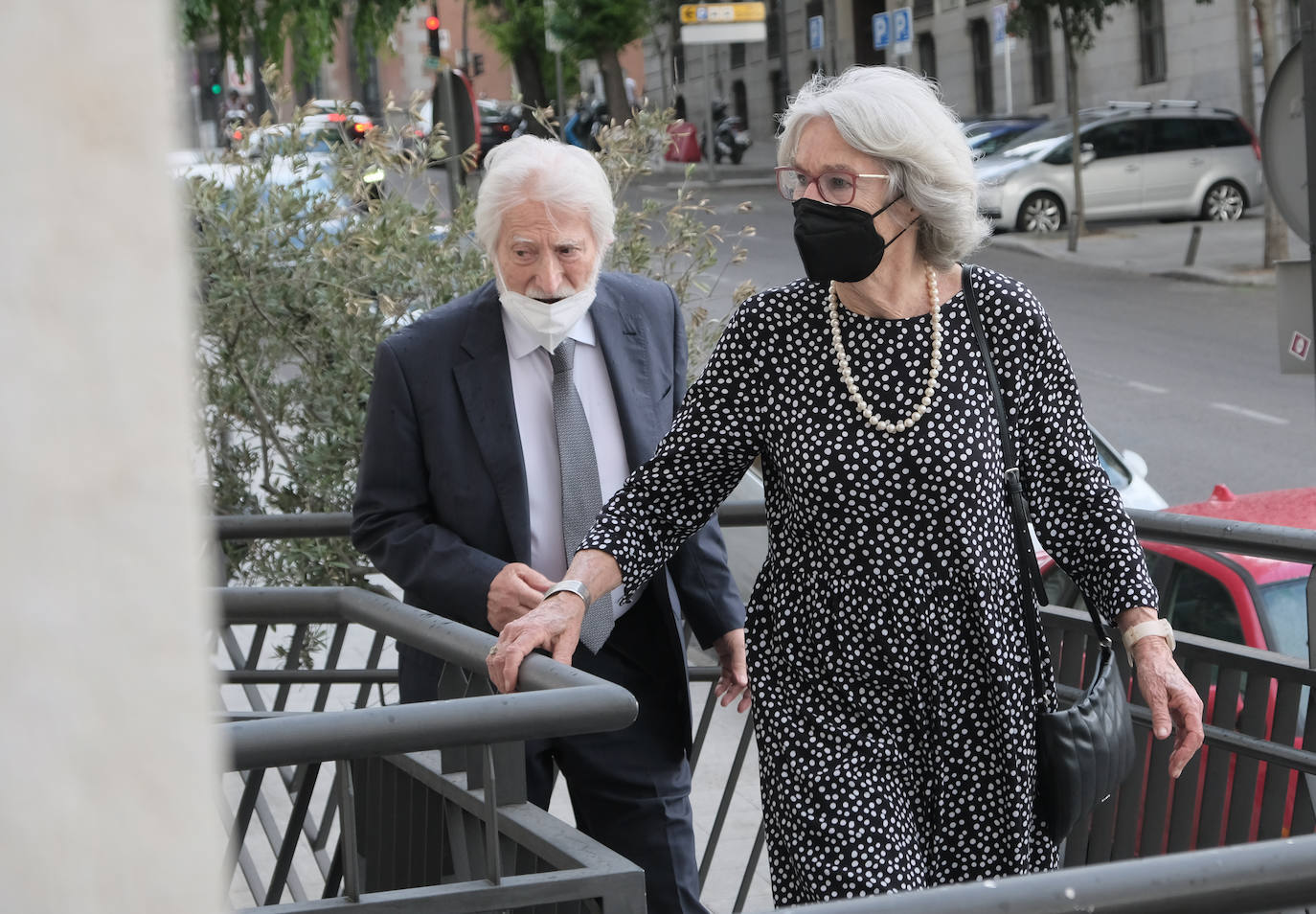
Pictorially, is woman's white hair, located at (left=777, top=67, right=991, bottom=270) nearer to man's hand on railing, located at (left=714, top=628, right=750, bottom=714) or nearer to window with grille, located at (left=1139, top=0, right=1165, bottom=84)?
man's hand on railing, located at (left=714, top=628, right=750, bottom=714)

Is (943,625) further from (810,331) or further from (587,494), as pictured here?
(587,494)

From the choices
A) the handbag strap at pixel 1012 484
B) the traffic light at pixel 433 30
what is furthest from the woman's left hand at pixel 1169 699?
the traffic light at pixel 433 30

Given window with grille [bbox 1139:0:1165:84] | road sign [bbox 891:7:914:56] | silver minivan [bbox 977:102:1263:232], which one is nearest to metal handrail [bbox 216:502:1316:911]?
silver minivan [bbox 977:102:1263:232]

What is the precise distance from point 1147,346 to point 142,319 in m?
17.7

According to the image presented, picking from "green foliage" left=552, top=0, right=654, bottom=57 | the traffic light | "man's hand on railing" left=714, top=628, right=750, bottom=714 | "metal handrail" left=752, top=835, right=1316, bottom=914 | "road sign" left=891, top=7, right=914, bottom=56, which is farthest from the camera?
"green foliage" left=552, top=0, right=654, bottom=57

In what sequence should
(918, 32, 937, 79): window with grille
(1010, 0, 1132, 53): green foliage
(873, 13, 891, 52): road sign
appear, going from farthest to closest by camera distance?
(918, 32, 937, 79): window with grille, (873, 13, 891, 52): road sign, (1010, 0, 1132, 53): green foliage

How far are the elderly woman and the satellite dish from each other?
4.24 metres

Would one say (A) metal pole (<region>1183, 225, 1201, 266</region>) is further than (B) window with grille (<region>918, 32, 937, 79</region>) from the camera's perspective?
No

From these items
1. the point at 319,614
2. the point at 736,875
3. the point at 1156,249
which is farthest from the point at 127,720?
the point at 1156,249

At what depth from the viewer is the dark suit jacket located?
332 cm

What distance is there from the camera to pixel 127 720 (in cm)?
66

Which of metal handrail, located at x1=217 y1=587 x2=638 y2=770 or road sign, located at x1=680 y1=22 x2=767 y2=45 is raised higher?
road sign, located at x1=680 y1=22 x2=767 y2=45

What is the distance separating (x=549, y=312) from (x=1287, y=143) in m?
4.43

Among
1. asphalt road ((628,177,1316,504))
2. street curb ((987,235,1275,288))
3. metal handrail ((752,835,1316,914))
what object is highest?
metal handrail ((752,835,1316,914))
